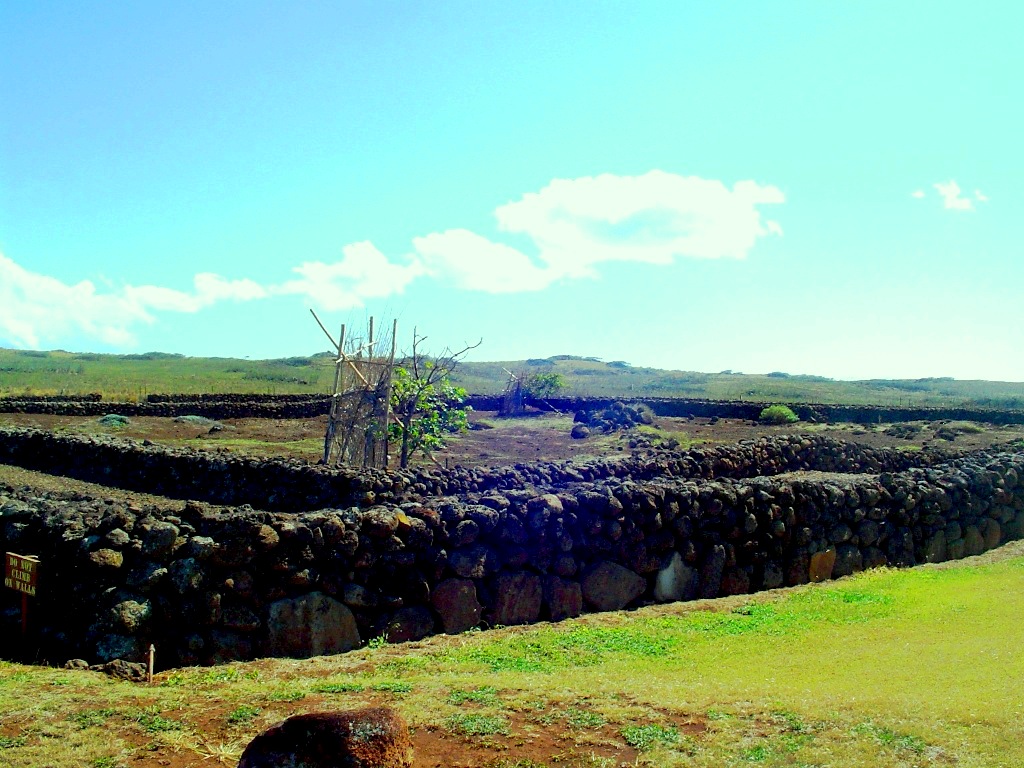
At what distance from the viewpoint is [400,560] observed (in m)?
9.02

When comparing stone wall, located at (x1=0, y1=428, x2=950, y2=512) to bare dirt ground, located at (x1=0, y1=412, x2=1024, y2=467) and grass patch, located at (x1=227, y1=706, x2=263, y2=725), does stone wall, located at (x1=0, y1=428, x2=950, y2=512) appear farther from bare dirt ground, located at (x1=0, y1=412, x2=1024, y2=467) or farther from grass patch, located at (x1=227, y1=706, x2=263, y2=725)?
grass patch, located at (x1=227, y1=706, x2=263, y2=725)

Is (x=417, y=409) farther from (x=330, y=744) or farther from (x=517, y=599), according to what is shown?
(x=330, y=744)

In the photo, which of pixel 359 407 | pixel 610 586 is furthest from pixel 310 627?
pixel 359 407

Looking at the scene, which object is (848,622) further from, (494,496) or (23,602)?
(23,602)

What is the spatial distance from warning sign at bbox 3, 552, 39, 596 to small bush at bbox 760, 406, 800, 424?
1603 inches

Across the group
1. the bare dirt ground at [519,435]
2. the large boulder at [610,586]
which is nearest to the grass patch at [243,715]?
the large boulder at [610,586]

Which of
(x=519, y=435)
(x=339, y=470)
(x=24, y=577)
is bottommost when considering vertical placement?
(x=519, y=435)

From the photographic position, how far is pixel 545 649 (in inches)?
339

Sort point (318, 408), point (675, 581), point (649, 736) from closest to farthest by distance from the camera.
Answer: point (649, 736) < point (675, 581) < point (318, 408)

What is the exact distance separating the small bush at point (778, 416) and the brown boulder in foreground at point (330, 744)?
42.6 metres

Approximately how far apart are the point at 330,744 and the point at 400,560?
15.2 feet

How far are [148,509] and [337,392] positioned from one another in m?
11.7

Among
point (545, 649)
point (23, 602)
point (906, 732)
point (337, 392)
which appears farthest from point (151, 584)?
point (337, 392)

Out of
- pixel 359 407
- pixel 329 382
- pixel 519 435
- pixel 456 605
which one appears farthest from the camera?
pixel 329 382
